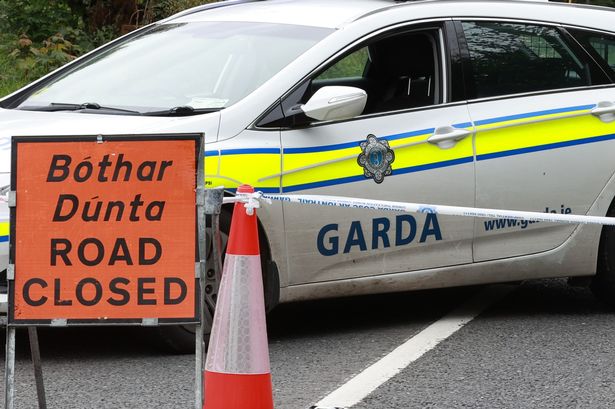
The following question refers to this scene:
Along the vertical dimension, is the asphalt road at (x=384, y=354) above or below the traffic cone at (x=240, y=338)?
below

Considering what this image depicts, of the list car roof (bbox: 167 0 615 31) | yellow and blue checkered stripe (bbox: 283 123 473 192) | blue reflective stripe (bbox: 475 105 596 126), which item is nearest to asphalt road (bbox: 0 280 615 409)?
yellow and blue checkered stripe (bbox: 283 123 473 192)

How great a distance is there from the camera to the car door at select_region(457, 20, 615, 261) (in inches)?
272

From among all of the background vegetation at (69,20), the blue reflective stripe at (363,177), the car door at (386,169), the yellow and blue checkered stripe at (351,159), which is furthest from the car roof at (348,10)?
the background vegetation at (69,20)

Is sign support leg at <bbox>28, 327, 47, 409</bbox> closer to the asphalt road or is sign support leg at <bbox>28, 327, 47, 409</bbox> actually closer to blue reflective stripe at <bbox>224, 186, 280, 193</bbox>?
the asphalt road

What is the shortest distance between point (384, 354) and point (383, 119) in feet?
3.67

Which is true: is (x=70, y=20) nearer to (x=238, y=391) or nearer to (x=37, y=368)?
(x=37, y=368)

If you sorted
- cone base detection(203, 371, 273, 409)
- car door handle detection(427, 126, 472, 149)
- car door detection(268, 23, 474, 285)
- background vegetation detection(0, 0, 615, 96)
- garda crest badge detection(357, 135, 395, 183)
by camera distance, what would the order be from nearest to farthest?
1. cone base detection(203, 371, 273, 409)
2. car door detection(268, 23, 474, 285)
3. garda crest badge detection(357, 135, 395, 183)
4. car door handle detection(427, 126, 472, 149)
5. background vegetation detection(0, 0, 615, 96)

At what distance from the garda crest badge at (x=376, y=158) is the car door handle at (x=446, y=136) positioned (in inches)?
10.5

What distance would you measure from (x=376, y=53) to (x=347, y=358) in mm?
1766

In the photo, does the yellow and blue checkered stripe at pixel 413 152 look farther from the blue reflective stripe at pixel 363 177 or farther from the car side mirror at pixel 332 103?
the car side mirror at pixel 332 103

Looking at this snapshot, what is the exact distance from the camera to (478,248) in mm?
6957

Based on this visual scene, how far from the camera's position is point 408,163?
660 centimetres

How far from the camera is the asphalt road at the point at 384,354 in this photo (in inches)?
218

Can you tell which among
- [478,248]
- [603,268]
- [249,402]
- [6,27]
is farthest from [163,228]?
[6,27]
